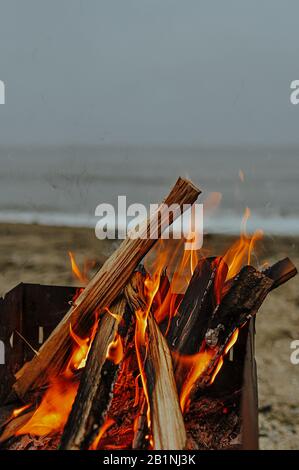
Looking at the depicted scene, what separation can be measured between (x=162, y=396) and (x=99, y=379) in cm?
13

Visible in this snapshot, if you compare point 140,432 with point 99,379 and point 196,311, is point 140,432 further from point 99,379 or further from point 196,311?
point 196,311

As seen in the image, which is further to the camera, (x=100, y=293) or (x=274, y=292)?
(x=274, y=292)

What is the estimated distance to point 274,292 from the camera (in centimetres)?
270

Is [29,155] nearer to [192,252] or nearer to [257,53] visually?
[257,53]

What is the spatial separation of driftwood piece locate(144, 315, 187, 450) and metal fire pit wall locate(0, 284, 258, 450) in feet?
0.63

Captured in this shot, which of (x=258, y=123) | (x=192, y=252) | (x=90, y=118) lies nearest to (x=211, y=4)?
(x=258, y=123)

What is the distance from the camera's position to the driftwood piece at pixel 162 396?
3.76 feet

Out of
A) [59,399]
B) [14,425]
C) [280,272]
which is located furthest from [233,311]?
[14,425]

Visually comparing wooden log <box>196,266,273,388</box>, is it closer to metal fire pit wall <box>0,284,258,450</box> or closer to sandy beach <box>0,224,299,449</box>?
metal fire pit wall <box>0,284,258,450</box>

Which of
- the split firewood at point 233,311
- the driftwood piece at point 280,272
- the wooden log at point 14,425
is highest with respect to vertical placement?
the driftwood piece at point 280,272

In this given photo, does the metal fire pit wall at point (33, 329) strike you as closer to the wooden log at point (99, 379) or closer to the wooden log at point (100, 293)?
the wooden log at point (100, 293)

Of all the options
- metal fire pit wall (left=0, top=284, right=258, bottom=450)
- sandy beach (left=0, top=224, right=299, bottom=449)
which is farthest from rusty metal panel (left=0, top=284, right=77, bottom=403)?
sandy beach (left=0, top=224, right=299, bottom=449)

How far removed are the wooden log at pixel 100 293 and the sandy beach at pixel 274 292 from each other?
25.8 inches

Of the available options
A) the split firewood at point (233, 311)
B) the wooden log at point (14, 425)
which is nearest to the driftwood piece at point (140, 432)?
the split firewood at point (233, 311)
